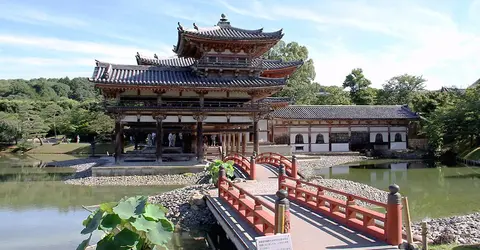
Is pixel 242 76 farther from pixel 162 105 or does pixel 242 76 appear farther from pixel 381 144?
pixel 381 144

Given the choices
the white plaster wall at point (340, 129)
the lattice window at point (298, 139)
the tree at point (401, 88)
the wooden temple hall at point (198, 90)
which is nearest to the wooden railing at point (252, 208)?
the wooden temple hall at point (198, 90)

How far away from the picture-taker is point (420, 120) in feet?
137

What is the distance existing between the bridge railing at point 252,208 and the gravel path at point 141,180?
7.78 metres

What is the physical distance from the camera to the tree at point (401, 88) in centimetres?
5312

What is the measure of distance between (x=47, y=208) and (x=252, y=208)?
1098 cm

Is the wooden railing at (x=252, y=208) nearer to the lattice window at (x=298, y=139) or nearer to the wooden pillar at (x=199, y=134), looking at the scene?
the wooden pillar at (x=199, y=134)

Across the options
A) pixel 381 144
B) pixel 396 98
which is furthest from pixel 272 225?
pixel 396 98

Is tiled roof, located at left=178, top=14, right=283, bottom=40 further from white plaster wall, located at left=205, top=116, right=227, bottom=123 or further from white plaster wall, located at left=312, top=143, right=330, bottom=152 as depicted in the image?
white plaster wall, located at left=312, top=143, right=330, bottom=152

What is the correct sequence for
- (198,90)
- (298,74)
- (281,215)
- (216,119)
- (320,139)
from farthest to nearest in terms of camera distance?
(298,74) → (320,139) → (216,119) → (198,90) → (281,215)

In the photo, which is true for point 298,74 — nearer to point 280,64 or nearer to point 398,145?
point 398,145

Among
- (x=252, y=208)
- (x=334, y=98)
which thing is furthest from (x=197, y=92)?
(x=334, y=98)

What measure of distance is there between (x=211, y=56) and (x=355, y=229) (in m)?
18.8

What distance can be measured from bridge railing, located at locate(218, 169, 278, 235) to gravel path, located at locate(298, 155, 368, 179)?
14.5 meters

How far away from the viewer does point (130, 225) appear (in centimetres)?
755
